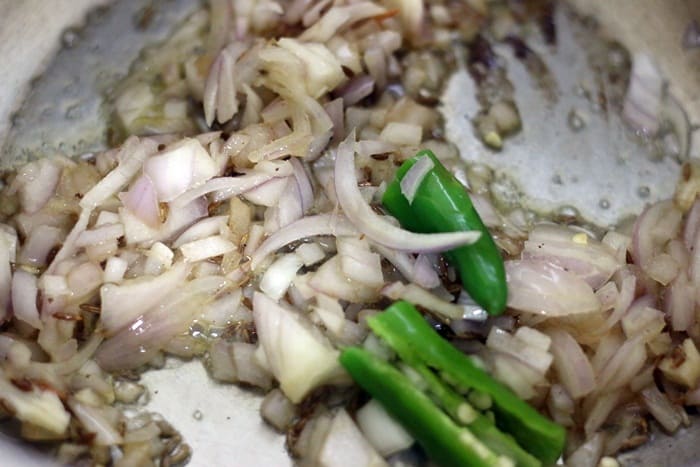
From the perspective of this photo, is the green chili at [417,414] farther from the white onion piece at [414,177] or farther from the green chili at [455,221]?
the white onion piece at [414,177]

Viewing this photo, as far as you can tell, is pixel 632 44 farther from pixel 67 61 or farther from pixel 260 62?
pixel 67 61

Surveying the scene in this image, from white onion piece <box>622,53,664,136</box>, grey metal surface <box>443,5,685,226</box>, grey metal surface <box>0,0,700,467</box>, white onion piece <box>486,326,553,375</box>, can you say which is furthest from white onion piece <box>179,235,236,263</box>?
white onion piece <box>622,53,664,136</box>

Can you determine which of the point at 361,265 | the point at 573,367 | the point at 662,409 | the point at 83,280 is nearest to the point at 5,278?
the point at 83,280

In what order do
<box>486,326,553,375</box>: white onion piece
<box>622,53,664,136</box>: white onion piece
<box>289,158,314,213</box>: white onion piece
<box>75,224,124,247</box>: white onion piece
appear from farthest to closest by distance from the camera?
<box>622,53,664,136</box>: white onion piece, <box>289,158,314,213</box>: white onion piece, <box>75,224,124,247</box>: white onion piece, <box>486,326,553,375</box>: white onion piece

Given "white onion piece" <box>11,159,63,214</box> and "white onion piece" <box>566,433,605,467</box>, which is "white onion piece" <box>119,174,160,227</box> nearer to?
"white onion piece" <box>11,159,63,214</box>

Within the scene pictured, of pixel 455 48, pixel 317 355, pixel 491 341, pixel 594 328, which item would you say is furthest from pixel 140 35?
pixel 594 328

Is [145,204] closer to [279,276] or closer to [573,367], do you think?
[279,276]

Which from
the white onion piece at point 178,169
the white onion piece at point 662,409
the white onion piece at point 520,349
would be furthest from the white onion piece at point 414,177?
the white onion piece at point 662,409
